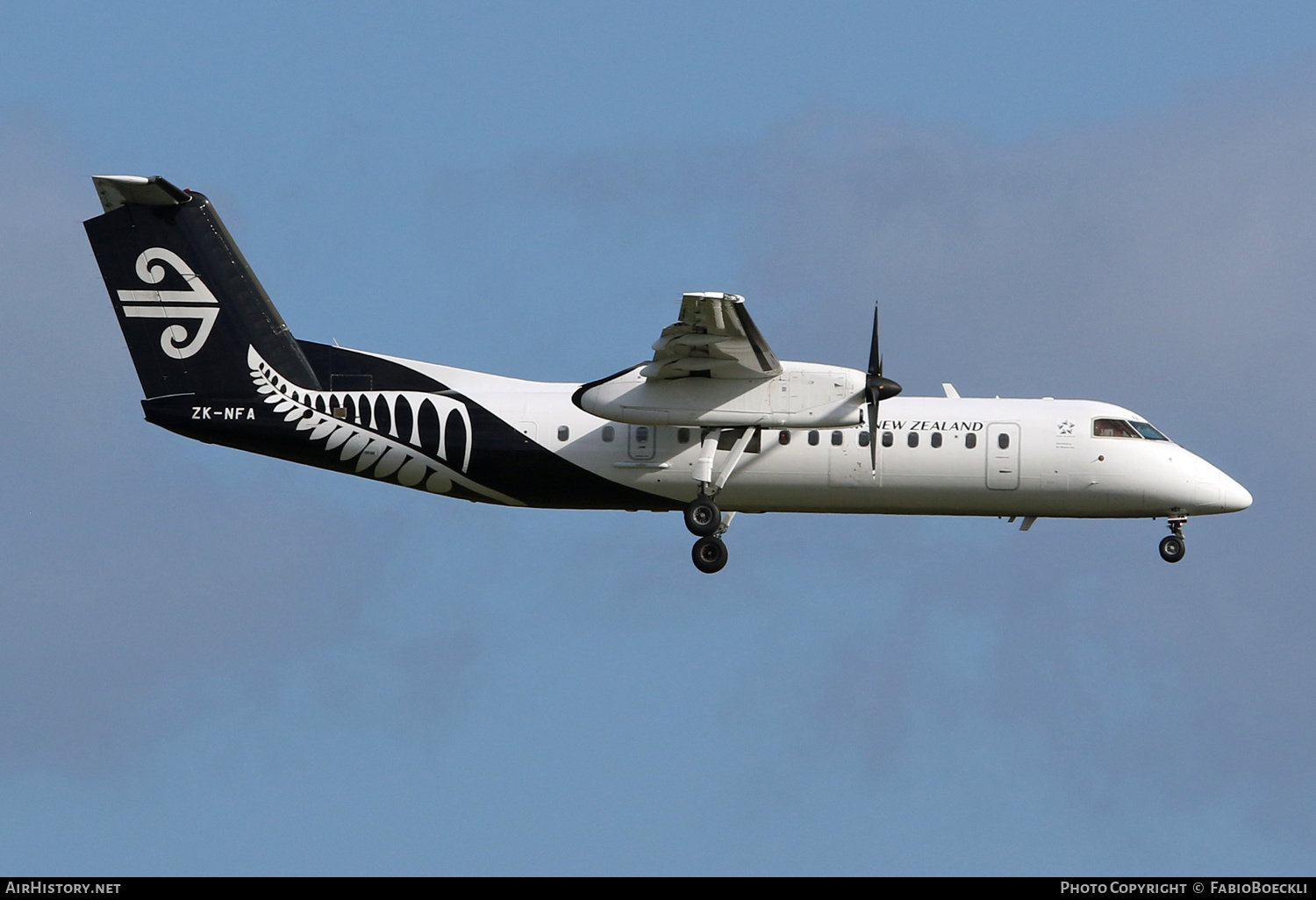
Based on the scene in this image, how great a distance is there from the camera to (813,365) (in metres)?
27.4

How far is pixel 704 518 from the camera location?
28.0 m

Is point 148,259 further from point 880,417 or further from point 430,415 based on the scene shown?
point 880,417

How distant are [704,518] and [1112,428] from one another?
24.5 feet

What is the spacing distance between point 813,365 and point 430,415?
6.67m

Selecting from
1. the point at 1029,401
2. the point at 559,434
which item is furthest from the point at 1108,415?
the point at 559,434

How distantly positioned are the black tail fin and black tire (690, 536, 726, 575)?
727 cm

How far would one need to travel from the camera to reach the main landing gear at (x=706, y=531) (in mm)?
28047

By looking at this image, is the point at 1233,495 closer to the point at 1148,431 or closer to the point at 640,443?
the point at 1148,431

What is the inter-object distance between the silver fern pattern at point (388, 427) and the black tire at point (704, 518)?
12.5 feet

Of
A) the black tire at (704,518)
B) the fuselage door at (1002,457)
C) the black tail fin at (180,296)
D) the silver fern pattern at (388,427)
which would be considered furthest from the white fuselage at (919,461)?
the black tail fin at (180,296)

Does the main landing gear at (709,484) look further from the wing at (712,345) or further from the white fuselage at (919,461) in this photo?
the wing at (712,345)

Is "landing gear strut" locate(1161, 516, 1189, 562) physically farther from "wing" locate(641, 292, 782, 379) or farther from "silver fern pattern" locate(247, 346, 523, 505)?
"silver fern pattern" locate(247, 346, 523, 505)

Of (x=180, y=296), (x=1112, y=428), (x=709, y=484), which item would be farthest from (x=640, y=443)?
(x=180, y=296)

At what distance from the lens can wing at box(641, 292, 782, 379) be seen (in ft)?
84.1
